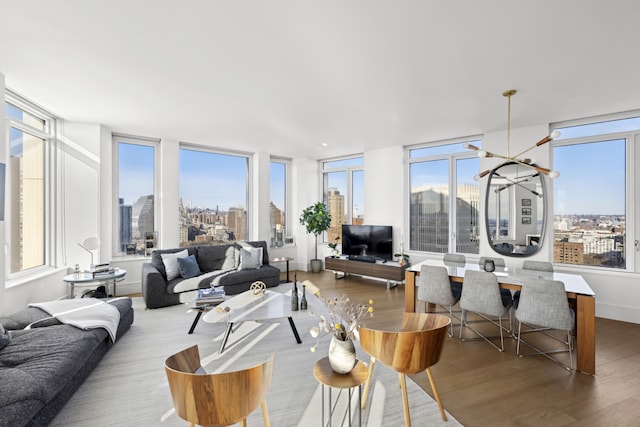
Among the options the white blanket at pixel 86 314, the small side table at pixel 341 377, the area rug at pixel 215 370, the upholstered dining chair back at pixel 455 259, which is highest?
the upholstered dining chair back at pixel 455 259

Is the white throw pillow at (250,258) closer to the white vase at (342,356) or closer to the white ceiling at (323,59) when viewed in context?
the white ceiling at (323,59)

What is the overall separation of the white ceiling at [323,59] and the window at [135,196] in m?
1.05

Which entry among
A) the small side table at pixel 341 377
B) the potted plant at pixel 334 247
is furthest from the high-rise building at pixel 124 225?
the small side table at pixel 341 377

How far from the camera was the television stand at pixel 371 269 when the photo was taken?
541cm

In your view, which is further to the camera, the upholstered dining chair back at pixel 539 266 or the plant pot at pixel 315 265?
the plant pot at pixel 315 265

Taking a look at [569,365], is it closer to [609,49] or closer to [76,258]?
[609,49]

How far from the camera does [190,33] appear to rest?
230 cm

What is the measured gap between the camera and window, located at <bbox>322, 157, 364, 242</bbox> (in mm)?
6938

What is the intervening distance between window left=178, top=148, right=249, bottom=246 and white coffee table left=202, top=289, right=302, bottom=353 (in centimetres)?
299

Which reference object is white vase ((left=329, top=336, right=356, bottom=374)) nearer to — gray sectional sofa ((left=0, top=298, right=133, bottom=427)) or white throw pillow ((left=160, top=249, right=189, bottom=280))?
gray sectional sofa ((left=0, top=298, right=133, bottom=427))

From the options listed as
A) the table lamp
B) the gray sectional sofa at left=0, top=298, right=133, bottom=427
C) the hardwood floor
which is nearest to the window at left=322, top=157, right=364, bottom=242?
the hardwood floor

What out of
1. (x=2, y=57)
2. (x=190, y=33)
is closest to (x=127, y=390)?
(x=190, y=33)

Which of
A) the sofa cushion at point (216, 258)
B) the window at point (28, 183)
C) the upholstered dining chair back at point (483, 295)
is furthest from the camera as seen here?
the sofa cushion at point (216, 258)

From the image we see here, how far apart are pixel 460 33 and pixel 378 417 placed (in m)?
2.97
